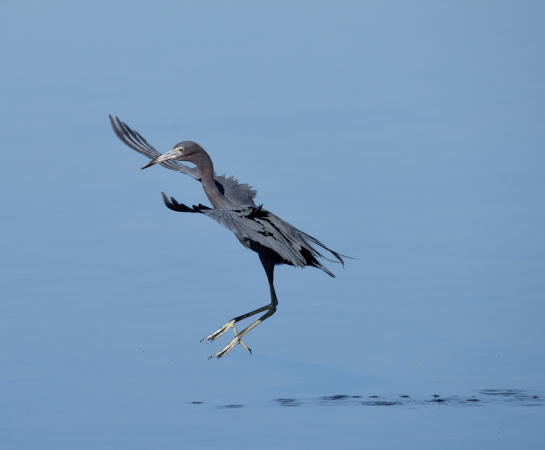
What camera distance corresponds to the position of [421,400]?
937 cm

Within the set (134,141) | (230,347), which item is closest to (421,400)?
(230,347)

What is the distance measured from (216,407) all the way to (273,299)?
150cm

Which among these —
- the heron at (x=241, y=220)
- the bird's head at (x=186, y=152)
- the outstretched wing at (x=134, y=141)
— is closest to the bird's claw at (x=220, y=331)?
the heron at (x=241, y=220)

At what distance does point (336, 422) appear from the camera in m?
9.03

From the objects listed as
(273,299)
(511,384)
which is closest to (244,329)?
(273,299)

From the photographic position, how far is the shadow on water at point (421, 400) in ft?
30.2

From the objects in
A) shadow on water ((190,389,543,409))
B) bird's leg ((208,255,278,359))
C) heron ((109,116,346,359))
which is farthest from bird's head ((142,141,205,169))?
shadow on water ((190,389,543,409))

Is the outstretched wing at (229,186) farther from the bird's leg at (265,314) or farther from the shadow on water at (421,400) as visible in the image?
the shadow on water at (421,400)

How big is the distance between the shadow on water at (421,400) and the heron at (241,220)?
89cm

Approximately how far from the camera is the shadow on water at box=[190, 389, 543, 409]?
9.20 meters

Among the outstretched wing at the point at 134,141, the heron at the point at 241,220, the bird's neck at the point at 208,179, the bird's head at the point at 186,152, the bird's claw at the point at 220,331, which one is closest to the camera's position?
the heron at the point at 241,220

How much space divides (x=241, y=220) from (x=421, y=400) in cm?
159

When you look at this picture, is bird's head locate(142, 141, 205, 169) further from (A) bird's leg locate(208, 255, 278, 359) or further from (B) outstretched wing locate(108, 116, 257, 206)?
(A) bird's leg locate(208, 255, 278, 359)

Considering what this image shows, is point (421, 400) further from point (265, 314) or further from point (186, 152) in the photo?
point (186, 152)
